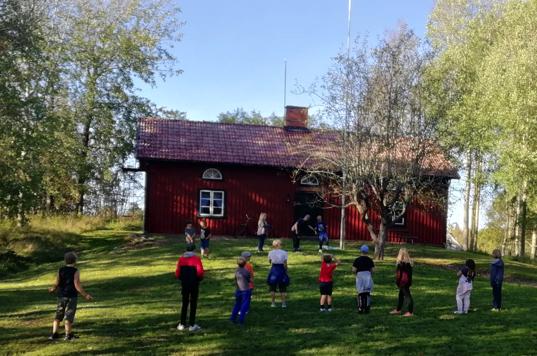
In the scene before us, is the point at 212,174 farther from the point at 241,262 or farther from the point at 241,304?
the point at 241,304

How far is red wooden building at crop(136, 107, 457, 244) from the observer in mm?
30141

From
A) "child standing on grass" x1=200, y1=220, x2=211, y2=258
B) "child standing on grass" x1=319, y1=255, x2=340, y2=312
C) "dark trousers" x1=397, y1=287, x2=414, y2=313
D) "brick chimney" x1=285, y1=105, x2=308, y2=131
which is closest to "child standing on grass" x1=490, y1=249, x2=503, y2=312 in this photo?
"dark trousers" x1=397, y1=287, x2=414, y2=313

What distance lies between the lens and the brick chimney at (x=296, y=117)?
114 ft

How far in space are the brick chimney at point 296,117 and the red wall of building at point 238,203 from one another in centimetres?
444

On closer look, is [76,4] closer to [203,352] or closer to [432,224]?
[432,224]

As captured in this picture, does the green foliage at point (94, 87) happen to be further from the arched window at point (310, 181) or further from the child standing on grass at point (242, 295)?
the child standing on grass at point (242, 295)

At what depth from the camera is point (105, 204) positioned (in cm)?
5494

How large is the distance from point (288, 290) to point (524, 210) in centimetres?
2330

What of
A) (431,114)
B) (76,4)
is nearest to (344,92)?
(431,114)

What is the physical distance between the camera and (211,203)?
3062 centimetres

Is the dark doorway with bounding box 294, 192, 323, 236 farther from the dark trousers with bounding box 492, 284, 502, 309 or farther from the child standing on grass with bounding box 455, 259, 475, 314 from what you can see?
the child standing on grass with bounding box 455, 259, 475, 314

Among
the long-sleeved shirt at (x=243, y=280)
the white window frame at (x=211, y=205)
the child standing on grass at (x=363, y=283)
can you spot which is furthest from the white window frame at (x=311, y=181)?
the long-sleeved shirt at (x=243, y=280)

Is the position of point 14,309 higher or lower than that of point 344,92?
lower

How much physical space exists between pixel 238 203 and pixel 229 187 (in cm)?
96
